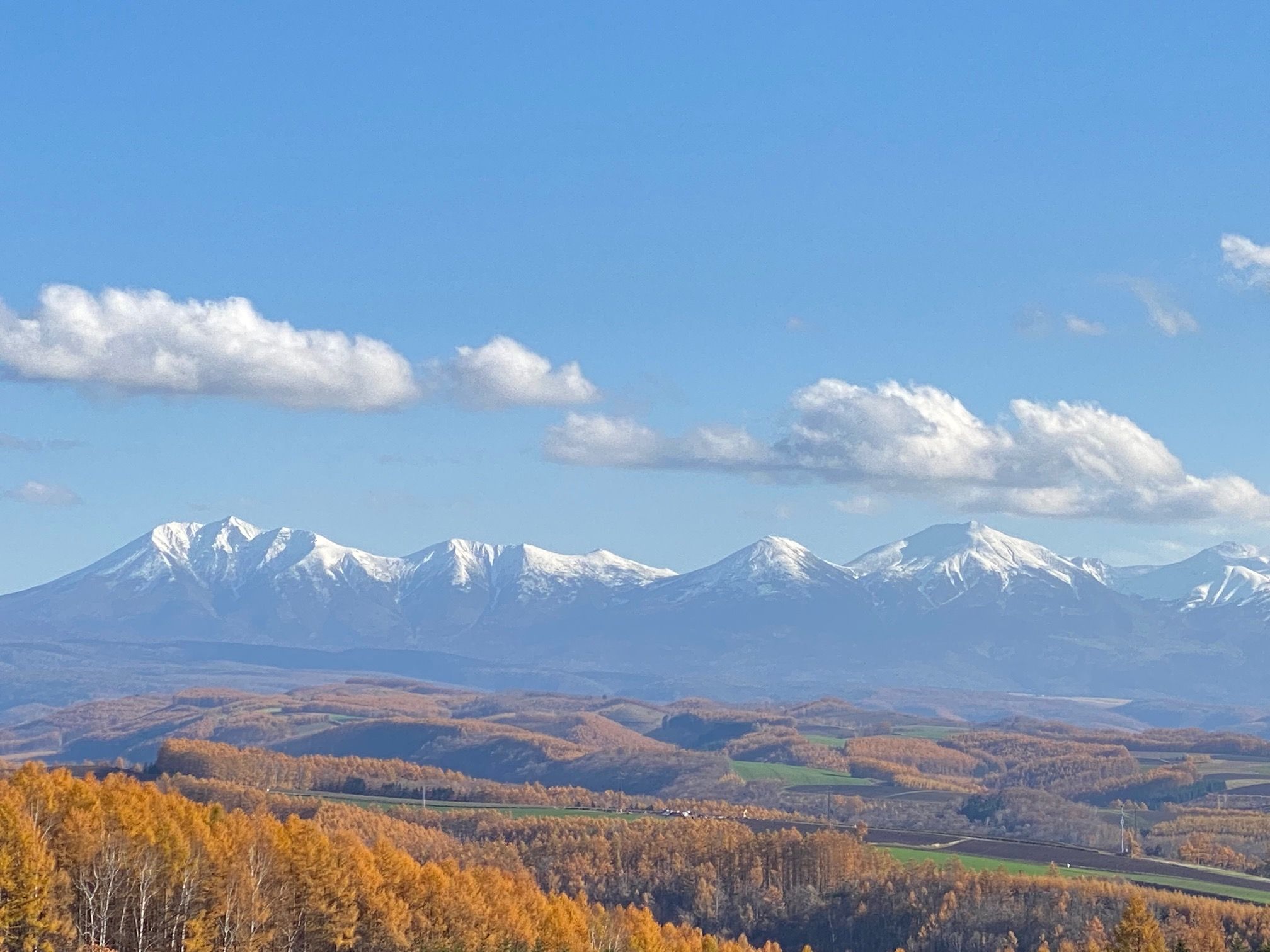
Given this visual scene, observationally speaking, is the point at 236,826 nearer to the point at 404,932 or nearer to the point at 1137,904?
the point at 404,932

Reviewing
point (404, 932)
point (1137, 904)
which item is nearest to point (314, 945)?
point (404, 932)

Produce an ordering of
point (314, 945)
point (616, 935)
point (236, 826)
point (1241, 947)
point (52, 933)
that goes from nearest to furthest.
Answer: point (52, 933), point (1241, 947), point (314, 945), point (236, 826), point (616, 935)

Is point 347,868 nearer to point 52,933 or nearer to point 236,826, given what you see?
point 236,826

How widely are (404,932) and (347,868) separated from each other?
26.6 feet

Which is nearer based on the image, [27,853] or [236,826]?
[27,853]

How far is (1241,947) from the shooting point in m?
151

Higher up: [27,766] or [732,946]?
[27,766]

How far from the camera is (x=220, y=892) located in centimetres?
15588

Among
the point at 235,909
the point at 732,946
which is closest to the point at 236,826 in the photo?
the point at 235,909

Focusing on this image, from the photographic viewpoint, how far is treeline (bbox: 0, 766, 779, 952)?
478 ft

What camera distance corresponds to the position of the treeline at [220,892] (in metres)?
146

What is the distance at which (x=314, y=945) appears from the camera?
16462 centimetres

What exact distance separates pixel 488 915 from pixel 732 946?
2719 centimetres

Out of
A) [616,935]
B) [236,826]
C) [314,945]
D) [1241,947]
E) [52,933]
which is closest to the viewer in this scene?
[52,933]
